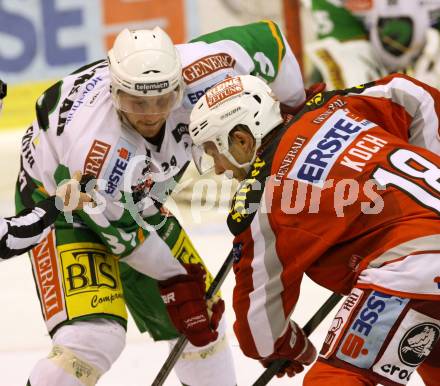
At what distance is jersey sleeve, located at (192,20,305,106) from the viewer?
3641 mm

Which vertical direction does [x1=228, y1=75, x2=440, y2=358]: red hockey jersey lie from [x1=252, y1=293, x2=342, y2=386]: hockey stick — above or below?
above

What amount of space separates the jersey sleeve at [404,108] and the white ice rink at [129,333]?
982 mm

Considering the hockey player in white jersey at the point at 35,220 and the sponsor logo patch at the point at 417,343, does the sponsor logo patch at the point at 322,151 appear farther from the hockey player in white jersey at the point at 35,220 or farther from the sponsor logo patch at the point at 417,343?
the hockey player in white jersey at the point at 35,220

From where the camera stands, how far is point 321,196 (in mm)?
2795

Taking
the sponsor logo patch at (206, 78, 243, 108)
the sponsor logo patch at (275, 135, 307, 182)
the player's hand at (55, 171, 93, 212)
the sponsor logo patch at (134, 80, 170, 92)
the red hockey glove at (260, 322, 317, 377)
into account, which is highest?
the sponsor logo patch at (206, 78, 243, 108)

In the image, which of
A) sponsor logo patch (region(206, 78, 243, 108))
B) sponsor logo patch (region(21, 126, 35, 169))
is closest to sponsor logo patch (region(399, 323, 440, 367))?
sponsor logo patch (region(206, 78, 243, 108))

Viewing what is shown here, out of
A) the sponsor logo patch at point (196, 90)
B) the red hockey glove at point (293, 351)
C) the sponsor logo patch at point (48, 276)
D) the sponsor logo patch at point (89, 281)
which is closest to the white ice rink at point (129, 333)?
the red hockey glove at point (293, 351)

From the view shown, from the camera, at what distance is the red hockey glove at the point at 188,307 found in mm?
3559

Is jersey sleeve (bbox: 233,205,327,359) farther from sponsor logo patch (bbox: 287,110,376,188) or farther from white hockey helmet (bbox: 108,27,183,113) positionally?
white hockey helmet (bbox: 108,27,183,113)

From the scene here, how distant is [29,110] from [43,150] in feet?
9.90

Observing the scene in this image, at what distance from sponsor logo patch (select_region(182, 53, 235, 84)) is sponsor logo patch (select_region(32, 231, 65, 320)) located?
638 millimetres

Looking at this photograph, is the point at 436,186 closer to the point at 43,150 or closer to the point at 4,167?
the point at 43,150

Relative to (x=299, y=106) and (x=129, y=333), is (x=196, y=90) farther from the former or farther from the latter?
(x=129, y=333)

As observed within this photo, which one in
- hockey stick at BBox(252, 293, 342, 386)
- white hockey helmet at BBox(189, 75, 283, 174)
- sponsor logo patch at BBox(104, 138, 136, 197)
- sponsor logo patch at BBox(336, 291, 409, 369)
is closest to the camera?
sponsor logo patch at BBox(336, 291, 409, 369)
